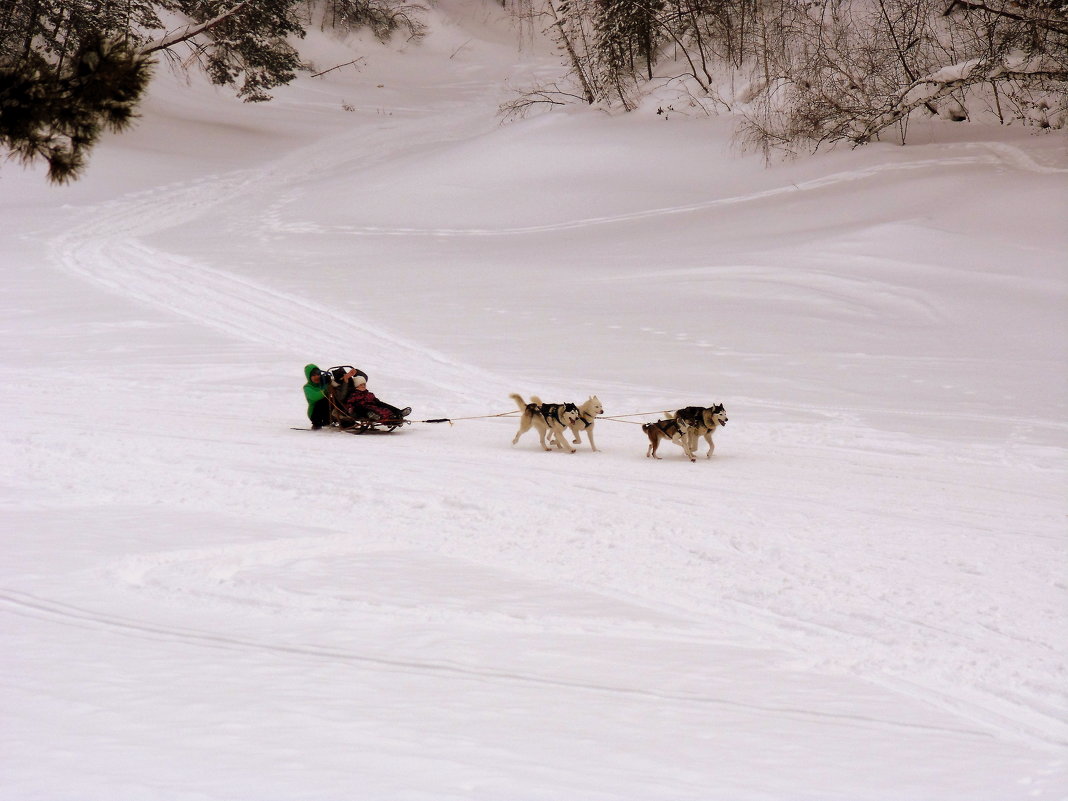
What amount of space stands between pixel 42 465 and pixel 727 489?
5.58 m

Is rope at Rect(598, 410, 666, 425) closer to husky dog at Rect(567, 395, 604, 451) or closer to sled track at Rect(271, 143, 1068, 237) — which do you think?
husky dog at Rect(567, 395, 604, 451)

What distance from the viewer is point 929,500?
7895mm

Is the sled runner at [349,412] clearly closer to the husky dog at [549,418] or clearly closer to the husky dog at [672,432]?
the husky dog at [549,418]

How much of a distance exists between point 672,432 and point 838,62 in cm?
1560

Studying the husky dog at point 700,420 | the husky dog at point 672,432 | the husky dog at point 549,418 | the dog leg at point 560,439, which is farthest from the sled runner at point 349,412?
the husky dog at point 700,420

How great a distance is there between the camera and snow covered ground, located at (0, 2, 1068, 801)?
13.8 ft

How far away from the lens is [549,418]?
9.70 meters

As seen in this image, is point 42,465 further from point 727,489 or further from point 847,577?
point 847,577

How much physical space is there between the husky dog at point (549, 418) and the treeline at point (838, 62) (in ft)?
32.6

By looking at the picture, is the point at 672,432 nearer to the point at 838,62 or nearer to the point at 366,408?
the point at 366,408

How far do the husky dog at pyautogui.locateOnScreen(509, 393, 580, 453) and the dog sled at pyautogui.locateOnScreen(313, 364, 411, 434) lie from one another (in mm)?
1381

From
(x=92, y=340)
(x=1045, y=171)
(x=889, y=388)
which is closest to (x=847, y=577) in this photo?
(x=889, y=388)

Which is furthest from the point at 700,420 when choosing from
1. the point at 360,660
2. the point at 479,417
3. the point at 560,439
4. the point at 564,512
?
the point at 360,660

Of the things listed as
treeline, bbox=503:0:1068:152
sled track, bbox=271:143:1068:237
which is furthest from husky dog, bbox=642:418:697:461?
sled track, bbox=271:143:1068:237
